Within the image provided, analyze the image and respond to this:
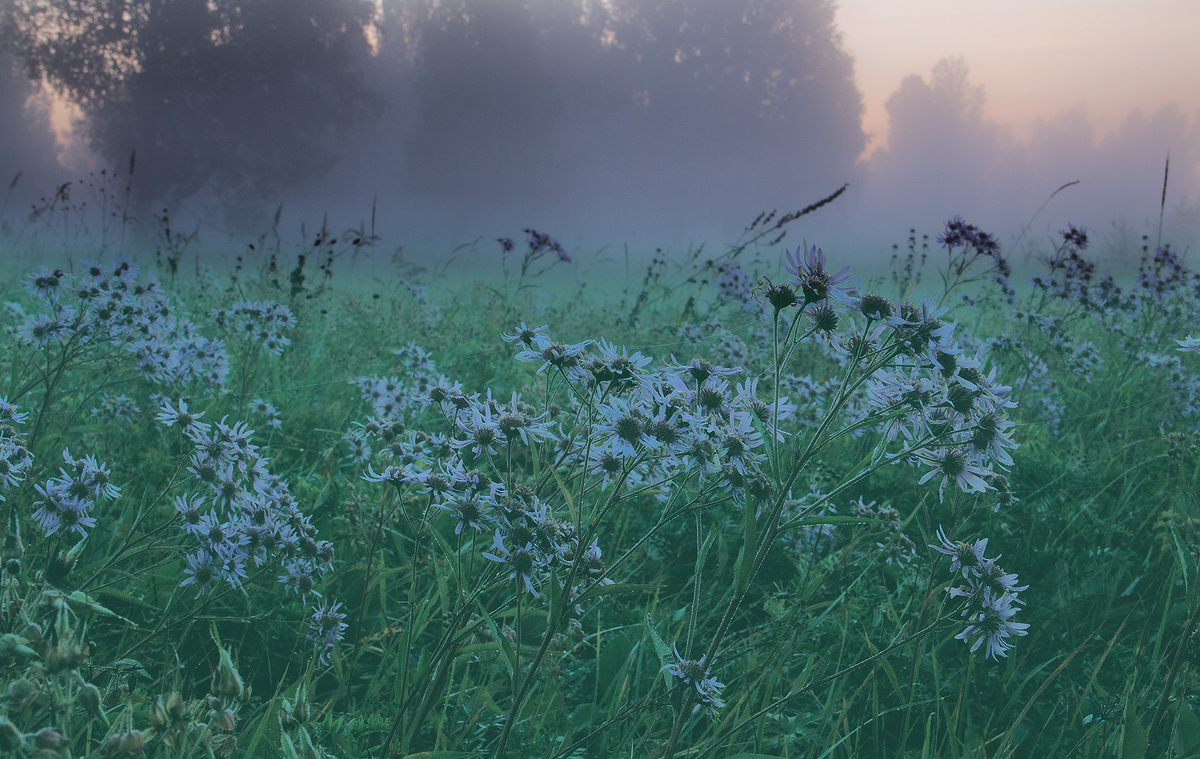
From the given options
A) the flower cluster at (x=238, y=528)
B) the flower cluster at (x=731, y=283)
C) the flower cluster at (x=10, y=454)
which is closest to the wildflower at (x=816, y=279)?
the flower cluster at (x=238, y=528)

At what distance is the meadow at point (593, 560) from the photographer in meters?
1.30

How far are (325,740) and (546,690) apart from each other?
0.53 metres

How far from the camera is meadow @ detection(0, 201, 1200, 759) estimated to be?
4.27 feet

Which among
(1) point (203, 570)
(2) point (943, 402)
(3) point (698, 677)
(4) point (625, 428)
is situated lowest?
(1) point (203, 570)

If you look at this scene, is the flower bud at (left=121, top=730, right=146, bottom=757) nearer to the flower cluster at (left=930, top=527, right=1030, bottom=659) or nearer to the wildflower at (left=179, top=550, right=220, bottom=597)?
the wildflower at (left=179, top=550, right=220, bottom=597)

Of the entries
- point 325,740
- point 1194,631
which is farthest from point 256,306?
point 1194,631

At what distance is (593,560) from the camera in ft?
4.99

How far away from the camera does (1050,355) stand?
6.07 meters

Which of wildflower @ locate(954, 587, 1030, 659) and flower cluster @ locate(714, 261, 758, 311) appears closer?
wildflower @ locate(954, 587, 1030, 659)

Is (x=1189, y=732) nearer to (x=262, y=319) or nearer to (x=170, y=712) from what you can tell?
(x=170, y=712)

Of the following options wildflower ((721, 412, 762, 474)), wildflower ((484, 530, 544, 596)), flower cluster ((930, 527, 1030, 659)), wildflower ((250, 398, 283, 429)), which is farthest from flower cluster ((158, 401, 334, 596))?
flower cluster ((930, 527, 1030, 659))

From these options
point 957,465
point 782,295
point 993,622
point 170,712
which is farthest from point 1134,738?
point 170,712

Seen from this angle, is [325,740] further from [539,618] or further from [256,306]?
[256,306]

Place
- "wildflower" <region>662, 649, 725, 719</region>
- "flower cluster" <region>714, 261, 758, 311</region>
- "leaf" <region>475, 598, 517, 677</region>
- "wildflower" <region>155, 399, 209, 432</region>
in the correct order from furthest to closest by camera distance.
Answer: "flower cluster" <region>714, 261, 758, 311</region> < "wildflower" <region>155, 399, 209, 432</region> < "wildflower" <region>662, 649, 725, 719</region> < "leaf" <region>475, 598, 517, 677</region>
